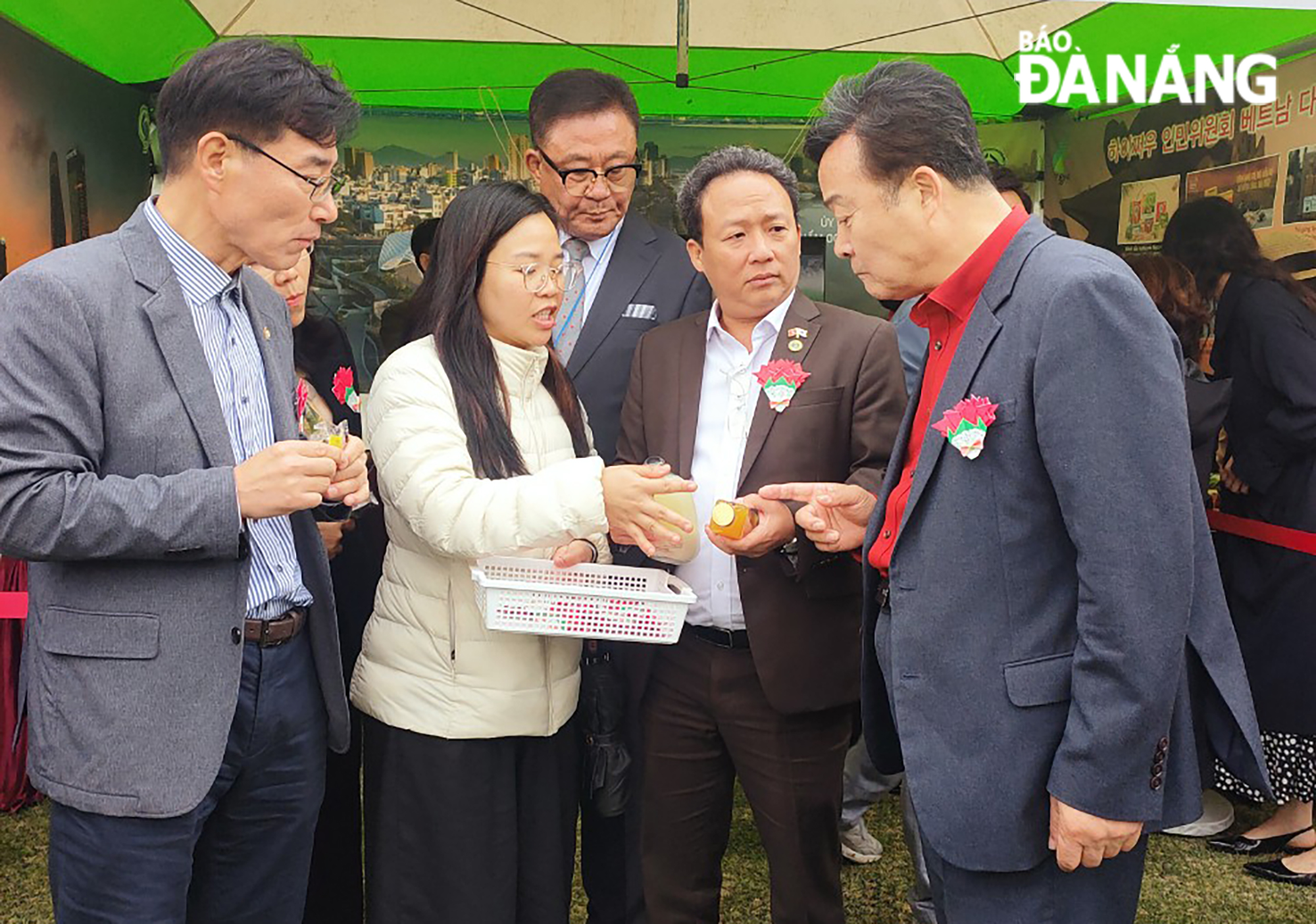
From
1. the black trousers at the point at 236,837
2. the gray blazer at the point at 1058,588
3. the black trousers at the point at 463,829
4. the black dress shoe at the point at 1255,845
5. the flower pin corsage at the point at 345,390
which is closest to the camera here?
the gray blazer at the point at 1058,588

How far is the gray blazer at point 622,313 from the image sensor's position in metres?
2.82

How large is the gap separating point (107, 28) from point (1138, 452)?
369cm

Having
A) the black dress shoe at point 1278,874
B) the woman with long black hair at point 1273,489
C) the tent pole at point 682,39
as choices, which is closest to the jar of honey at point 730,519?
the tent pole at point 682,39

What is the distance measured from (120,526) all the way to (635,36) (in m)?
2.79

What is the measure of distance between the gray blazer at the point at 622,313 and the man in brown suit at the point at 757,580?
0.21 metres

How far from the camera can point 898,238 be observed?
180 cm

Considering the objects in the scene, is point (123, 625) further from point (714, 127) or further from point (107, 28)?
point (714, 127)

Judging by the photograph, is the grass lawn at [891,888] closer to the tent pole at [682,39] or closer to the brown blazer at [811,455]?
the brown blazer at [811,455]

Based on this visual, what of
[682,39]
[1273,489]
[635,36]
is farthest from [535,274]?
[1273,489]

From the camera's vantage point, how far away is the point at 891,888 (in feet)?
11.6

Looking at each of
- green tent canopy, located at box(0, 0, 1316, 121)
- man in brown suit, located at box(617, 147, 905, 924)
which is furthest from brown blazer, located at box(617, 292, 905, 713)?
green tent canopy, located at box(0, 0, 1316, 121)

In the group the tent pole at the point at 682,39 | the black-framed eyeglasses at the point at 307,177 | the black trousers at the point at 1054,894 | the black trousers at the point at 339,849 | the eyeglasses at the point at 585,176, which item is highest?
the tent pole at the point at 682,39

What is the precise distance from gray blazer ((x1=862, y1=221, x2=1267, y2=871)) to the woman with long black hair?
2.51 metres

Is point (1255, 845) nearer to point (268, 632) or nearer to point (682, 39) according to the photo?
point (682, 39)
